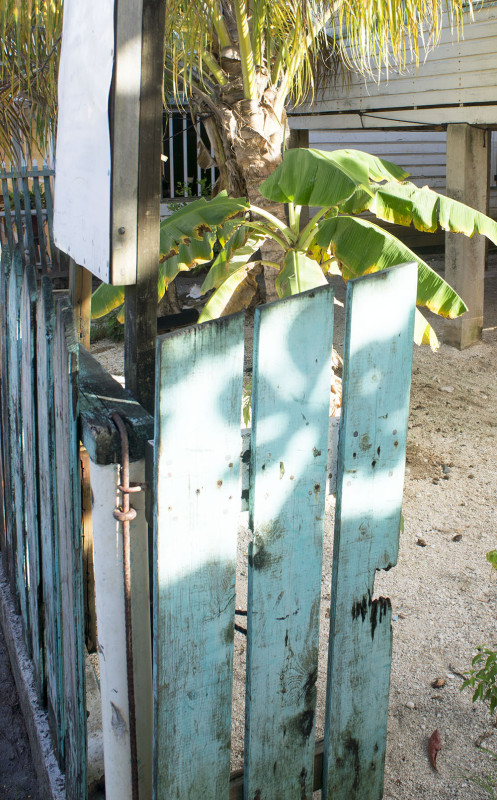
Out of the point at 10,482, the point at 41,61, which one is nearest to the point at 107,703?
the point at 10,482

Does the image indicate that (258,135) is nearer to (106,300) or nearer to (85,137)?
(106,300)

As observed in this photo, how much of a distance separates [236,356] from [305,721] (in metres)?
0.97

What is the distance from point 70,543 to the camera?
5.88 feet

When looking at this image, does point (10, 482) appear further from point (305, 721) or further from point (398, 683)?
point (398, 683)

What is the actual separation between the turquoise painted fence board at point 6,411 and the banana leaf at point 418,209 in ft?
6.80

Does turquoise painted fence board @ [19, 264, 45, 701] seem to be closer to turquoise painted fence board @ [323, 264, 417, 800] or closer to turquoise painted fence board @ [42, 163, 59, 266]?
turquoise painted fence board @ [323, 264, 417, 800]

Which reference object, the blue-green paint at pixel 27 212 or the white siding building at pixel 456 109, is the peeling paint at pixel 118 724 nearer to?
the white siding building at pixel 456 109

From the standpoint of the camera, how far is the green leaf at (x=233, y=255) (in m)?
4.84

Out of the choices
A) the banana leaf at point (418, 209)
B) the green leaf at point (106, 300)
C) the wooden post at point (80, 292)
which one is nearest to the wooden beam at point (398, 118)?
the banana leaf at point (418, 209)

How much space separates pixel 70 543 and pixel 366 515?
0.74m

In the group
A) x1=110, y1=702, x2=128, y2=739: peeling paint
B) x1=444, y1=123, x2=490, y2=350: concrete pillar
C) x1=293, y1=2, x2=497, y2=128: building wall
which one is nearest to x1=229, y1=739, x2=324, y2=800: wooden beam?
x1=110, y1=702, x2=128, y2=739: peeling paint

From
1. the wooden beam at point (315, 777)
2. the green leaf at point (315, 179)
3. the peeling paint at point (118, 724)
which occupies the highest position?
the green leaf at point (315, 179)

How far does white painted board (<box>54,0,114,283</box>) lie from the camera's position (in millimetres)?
1602

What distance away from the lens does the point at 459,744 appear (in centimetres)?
265
